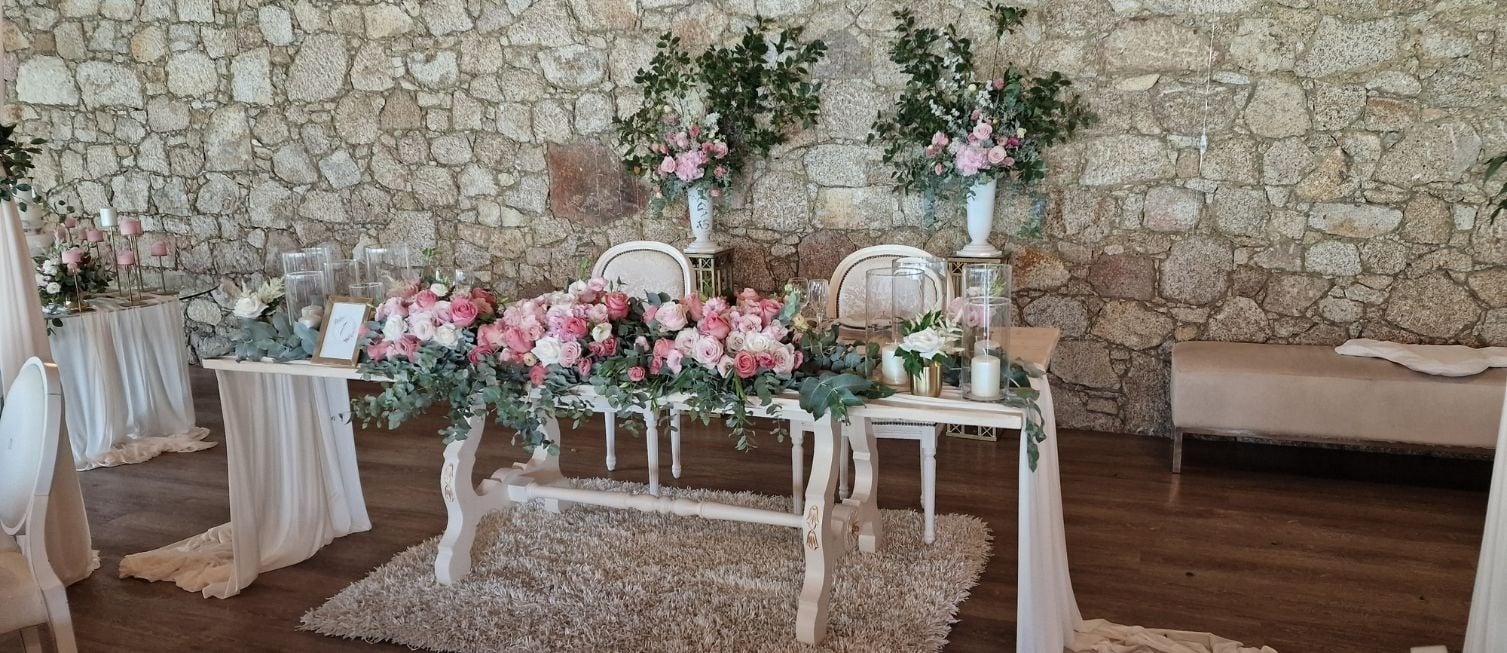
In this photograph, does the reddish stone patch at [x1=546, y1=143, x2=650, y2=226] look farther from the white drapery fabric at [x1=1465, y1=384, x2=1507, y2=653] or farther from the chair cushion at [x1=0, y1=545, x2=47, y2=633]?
the white drapery fabric at [x1=1465, y1=384, x2=1507, y2=653]

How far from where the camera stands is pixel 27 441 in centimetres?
212

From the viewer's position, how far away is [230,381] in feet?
9.00

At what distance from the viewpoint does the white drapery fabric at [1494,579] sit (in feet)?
6.00

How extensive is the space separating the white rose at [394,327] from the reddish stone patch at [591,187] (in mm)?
2411

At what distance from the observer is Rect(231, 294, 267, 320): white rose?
2645 mm

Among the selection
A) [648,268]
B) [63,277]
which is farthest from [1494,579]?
[63,277]

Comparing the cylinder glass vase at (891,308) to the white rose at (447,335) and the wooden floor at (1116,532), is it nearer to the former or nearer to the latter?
the wooden floor at (1116,532)

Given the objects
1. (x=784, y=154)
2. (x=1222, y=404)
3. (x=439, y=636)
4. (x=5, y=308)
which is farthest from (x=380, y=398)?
(x=1222, y=404)

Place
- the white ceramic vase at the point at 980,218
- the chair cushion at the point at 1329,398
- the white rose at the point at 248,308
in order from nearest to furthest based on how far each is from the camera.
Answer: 1. the white rose at the point at 248,308
2. the chair cushion at the point at 1329,398
3. the white ceramic vase at the point at 980,218

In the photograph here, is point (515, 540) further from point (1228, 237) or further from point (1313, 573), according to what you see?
point (1228, 237)

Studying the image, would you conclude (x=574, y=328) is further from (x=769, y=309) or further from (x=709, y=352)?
(x=769, y=309)

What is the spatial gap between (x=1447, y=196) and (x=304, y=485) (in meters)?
4.11

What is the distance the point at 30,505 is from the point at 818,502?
5.56 feet

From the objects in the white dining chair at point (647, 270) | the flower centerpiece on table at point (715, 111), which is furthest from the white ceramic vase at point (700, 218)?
the white dining chair at point (647, 270)
